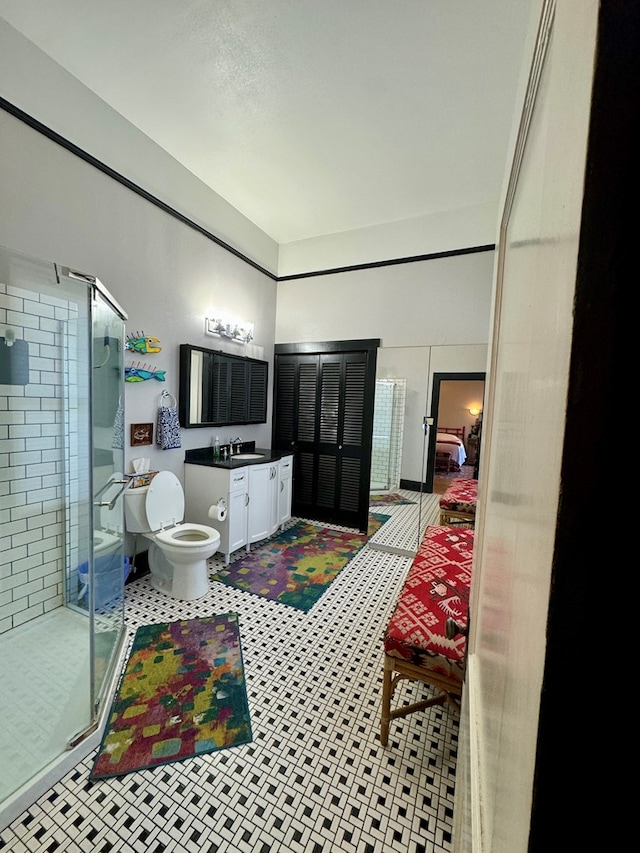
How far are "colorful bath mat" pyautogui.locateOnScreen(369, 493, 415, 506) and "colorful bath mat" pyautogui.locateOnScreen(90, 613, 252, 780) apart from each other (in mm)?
1942

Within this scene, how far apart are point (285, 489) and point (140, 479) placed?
1526mm

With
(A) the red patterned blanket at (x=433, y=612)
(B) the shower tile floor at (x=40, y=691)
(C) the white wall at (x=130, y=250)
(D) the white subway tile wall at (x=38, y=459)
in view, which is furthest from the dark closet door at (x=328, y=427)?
(B) the shower tile floor at (x=40, y=691)

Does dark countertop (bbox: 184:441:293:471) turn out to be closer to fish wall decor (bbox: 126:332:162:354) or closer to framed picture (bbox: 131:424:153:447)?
framed picture (bbox: 131:424:153:447)

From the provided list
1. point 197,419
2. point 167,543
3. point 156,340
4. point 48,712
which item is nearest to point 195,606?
point 167,543

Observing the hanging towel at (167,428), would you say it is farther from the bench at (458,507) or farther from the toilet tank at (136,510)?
the bench at (458,507)

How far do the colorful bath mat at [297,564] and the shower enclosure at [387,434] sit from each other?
0.40m

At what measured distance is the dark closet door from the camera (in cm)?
367

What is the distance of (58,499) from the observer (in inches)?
81.7

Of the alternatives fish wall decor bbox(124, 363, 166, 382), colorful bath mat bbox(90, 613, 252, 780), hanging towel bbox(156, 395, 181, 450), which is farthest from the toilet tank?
fish wall decor bbox(124, 363, 166, 382)

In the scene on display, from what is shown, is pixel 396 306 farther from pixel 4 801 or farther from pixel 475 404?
pixel 4 801

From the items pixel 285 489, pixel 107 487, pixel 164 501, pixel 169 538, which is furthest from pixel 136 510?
pixel 285 489

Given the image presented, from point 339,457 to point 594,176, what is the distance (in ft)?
12.0

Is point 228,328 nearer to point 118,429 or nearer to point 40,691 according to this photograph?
point 118,429

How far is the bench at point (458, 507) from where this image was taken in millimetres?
2840
